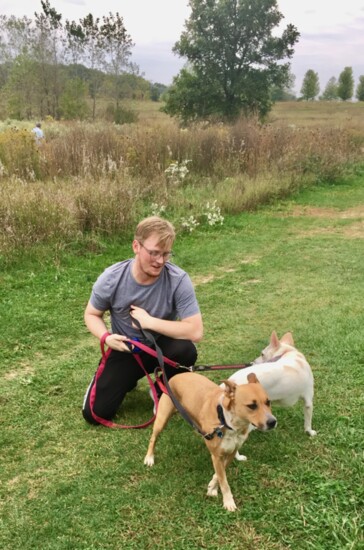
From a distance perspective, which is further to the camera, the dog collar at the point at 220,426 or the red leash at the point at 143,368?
the red leash at the point at 143,368

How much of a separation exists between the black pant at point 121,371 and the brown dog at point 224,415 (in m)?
0.50

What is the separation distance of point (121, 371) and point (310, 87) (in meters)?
73.3

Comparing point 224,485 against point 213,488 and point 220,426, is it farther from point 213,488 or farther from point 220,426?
point 220,426

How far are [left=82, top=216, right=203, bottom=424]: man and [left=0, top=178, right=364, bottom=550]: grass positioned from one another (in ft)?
1.03

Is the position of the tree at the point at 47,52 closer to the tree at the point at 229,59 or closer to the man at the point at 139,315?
the tree at the point at 229,59

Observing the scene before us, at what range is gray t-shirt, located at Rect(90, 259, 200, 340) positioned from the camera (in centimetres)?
317

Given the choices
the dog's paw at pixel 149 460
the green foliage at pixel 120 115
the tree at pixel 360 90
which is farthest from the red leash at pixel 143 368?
the tree at pixel 360 90

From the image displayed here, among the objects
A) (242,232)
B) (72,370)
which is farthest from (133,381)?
(242,232)

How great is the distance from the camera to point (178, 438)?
3.02 meters

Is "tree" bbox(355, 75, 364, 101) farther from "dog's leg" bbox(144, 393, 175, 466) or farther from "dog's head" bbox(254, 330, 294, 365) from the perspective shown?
"dog's leg" bbox(144, 393, 175, 466)

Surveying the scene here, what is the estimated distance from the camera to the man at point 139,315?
10.0ft

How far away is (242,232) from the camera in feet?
29.5

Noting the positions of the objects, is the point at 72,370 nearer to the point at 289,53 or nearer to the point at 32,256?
the point at 32,256

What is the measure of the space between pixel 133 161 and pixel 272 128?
5.62 meters
